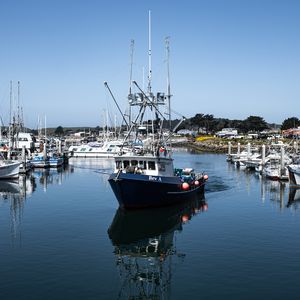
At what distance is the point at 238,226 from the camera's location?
2772cm

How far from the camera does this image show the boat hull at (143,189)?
3038 centimetres

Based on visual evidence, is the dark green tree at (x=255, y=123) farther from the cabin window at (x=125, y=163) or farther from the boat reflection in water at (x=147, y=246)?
the cabin window at (x=125, y=163)

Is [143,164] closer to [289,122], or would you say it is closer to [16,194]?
[16,194]

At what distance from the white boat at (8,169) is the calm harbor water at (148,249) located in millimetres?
11843

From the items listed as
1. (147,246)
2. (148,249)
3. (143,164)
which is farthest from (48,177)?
(148,249)

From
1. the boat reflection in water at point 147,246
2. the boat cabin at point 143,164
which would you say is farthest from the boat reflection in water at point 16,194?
the boat cabin at point 143,164

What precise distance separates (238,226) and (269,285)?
10532 millimetres

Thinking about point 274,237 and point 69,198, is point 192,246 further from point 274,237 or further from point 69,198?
point 69,198

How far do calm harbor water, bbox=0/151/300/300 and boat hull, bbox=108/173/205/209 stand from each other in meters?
0.79

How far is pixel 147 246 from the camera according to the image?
23750mm

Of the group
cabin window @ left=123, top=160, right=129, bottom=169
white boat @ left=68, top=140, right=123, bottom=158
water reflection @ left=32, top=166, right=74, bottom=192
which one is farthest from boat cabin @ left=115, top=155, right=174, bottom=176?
white boat @ left=68, top=140, right=123, bottom=158

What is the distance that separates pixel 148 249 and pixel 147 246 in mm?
597

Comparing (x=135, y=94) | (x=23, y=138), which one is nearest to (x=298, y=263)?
(x=135, y=94)

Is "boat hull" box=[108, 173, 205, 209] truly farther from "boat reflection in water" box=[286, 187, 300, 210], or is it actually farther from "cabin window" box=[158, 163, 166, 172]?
"boat reflection in water" box=[286, 187, 300, 210]
